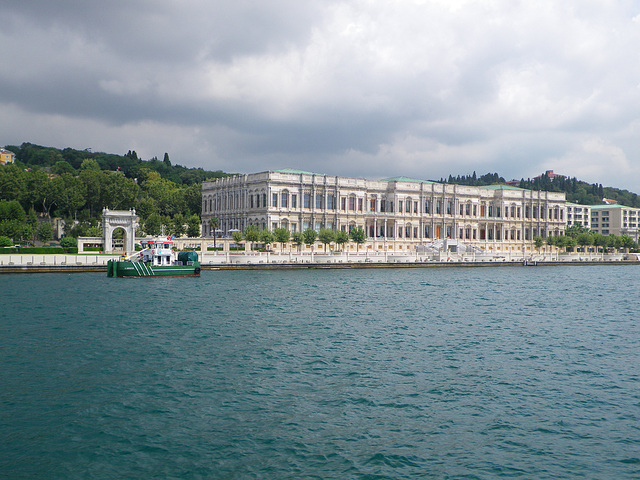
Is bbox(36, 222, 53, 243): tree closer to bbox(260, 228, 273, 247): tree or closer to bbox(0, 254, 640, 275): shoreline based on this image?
bbox(0, 254, 640, 275): shoreline

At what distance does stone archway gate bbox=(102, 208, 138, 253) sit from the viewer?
7462 cm

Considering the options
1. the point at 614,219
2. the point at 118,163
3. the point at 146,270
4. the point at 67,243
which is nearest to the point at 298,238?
the point at 146,270

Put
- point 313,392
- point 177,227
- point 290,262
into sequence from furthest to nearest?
point 177,227 → point 290,262 → point 313,392

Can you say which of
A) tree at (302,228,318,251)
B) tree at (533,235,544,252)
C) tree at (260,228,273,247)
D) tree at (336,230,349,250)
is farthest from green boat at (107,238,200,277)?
tree at (533,235,544,252)

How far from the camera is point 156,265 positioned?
194ft

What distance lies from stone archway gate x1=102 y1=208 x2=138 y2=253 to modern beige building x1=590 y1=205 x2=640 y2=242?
152 meters

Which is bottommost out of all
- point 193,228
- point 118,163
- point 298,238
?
point 298,238

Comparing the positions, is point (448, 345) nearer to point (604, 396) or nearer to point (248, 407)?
point (604, 396)

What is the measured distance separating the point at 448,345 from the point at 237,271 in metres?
44.0

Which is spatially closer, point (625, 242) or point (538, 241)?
point (538, 241)

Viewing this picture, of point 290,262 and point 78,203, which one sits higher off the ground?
point 78,203

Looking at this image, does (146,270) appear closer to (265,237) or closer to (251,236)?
(251,236)

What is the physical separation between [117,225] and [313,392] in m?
63.3

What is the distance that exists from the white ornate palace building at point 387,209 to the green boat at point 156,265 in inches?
1139
